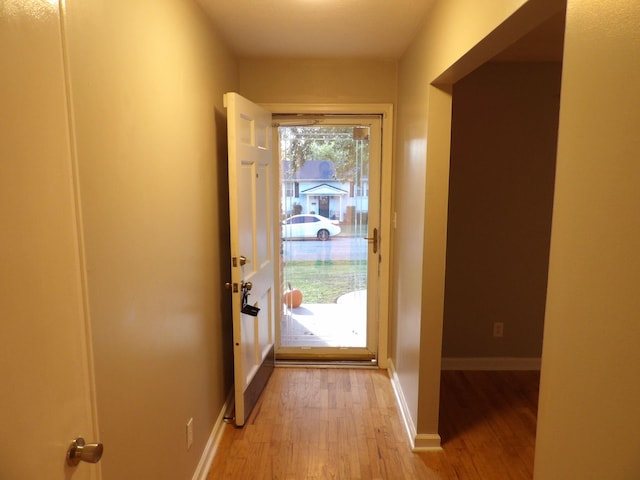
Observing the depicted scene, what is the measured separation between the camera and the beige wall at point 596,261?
714 mm

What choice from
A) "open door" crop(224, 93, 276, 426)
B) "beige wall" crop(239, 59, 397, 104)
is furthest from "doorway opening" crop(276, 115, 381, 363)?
"open door" crop(224, 93, 276, 426)

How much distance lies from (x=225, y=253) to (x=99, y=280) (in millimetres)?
1465

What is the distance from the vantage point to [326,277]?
3457 mm

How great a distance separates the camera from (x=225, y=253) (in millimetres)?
2627

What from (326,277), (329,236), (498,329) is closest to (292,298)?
(326,277)

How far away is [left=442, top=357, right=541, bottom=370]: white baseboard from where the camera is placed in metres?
3.33

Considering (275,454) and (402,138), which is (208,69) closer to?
(402,138)

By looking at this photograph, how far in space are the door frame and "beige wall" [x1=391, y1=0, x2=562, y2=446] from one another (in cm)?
25

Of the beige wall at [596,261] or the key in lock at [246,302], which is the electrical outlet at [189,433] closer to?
the key in lock at [246,302]

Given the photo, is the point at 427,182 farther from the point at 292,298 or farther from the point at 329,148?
the point at 292,298

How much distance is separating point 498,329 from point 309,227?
1672 mm

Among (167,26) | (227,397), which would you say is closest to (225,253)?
(227,397)

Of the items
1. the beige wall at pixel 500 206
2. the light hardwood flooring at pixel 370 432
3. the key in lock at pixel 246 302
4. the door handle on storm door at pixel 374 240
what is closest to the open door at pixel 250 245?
the key in lock at pixel 246 302

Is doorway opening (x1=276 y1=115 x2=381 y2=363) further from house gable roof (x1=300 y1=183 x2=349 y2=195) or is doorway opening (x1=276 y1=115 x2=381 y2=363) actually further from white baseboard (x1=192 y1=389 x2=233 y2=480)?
white baseboard (x1=192 y1=389 x2=233 y2=480)
